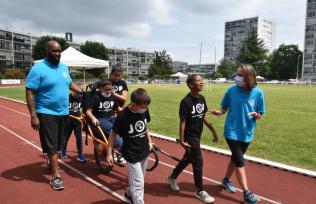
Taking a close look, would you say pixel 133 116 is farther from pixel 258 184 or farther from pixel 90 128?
pixel 258 184

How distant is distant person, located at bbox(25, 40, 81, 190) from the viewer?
4.84 meters

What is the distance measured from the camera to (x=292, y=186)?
5.47m

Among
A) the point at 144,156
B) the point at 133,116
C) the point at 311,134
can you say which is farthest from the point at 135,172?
the point at 311,134

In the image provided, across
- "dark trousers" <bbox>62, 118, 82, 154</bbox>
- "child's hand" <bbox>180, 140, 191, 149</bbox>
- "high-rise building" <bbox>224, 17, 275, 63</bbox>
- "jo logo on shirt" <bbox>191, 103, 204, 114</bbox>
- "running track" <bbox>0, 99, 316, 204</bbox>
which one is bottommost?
"running track" <bbox>0, 99, 316, 204</bbox>

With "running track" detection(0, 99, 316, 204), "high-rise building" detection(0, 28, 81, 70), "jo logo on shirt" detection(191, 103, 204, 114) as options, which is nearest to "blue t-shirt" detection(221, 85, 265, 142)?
"jo logo on shirt" detection(191, 103, 204, 114)

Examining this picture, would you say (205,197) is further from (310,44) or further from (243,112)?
(310,44)

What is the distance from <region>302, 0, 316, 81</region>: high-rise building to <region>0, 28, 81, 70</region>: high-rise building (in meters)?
88.0

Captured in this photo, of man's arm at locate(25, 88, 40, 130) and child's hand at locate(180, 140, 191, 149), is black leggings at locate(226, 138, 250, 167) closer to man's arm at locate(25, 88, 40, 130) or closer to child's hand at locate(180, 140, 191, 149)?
child's hand at locate(180, 140, 191, 149)

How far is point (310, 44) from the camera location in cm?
10675

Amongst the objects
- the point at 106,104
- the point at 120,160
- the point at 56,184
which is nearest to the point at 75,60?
the point at 120,160

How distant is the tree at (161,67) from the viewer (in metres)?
104

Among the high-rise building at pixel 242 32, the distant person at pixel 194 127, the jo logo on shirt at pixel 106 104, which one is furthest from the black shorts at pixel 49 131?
the high-rise building at pixel 242 32

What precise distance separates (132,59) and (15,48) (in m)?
60.4

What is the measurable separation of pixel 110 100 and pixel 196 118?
Result: 6.27 ft
